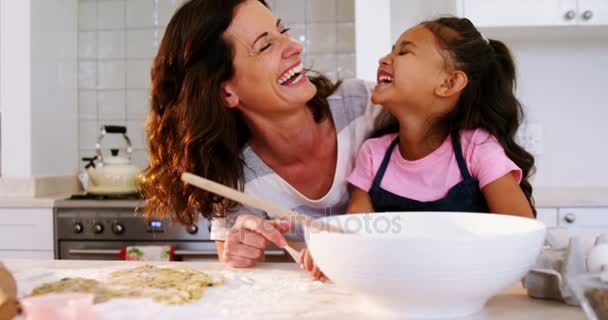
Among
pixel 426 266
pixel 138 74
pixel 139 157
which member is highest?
pixel 138 74

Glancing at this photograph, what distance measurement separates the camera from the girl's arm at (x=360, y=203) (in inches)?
52.5

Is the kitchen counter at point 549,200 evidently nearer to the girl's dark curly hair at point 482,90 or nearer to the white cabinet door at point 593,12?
the white cabinet door at point 593,12

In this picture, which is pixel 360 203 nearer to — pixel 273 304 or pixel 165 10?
pixel 273 304

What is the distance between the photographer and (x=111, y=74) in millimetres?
3041

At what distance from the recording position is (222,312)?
0.73 m

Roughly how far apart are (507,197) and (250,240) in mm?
538

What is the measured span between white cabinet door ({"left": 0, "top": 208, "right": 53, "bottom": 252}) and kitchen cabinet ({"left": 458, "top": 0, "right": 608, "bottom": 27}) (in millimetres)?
1941

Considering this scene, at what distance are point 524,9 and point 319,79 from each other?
1.18m

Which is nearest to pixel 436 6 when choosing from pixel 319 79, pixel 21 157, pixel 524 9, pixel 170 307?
pixel 524 9

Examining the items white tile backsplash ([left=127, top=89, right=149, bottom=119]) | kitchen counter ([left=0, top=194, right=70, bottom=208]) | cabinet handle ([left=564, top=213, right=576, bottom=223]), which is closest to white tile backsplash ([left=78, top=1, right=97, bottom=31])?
white tile backsplash ([left=127, top=89, right=149, bottom=119])

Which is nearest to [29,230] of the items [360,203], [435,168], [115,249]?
[115,249]

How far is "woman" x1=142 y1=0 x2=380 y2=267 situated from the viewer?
133 centimetres

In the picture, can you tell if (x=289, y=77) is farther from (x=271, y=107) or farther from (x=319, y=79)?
(x=319, y=79)

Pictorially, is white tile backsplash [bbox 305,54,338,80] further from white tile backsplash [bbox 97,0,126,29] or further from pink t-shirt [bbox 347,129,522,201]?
pink t-shirt [bbox 347,129,522,201]
